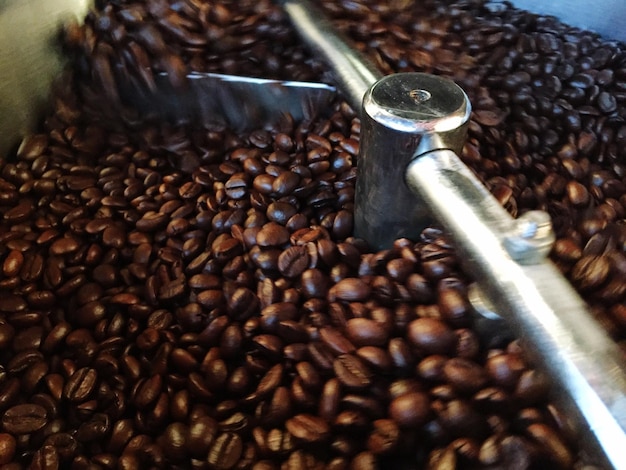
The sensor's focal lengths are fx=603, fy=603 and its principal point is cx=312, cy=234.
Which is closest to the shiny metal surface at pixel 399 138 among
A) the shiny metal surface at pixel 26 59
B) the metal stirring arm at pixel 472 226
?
the metal stirring arm at pixel 472 226

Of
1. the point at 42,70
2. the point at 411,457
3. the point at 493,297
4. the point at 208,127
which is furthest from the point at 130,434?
the point at 42,70

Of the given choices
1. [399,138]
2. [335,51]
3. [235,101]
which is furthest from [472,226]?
[235,101]

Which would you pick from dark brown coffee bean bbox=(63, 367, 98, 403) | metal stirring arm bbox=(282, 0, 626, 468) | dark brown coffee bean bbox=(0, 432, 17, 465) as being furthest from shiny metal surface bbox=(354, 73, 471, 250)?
dark brown coffee bean bbox=(0, 432, 17, 465)

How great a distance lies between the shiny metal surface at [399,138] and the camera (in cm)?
82

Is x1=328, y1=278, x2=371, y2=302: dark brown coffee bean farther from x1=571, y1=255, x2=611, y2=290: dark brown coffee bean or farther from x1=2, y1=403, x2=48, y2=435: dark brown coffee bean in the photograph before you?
x1=2, y1=403, x2=48, y2=435: dark brown coffee bean

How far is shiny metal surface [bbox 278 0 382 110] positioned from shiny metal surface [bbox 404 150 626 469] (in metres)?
0.29

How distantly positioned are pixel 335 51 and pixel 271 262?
0.43 meters

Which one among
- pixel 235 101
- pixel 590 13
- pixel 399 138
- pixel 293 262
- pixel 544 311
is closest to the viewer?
pixel 544 311

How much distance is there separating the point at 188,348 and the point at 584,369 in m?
0.55

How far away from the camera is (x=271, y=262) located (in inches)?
37.2

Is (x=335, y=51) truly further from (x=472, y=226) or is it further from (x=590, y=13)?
(x=590, y=13)

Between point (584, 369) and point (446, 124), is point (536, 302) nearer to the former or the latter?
point (584, 369)

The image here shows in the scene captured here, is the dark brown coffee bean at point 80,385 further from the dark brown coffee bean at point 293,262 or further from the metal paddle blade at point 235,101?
the metal paddle blade at point 235,101

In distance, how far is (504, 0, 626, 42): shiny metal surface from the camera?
1454 mm
